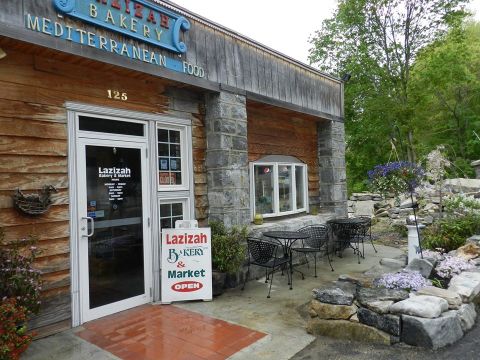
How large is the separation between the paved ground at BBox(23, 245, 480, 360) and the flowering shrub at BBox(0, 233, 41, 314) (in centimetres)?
50

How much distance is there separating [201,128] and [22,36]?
8.25 feet

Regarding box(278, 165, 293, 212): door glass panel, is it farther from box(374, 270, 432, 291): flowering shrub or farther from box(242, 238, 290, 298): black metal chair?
box(374, 270, 432, 291): flowering shrub

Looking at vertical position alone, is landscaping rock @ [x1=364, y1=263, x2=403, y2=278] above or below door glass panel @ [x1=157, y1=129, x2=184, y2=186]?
below

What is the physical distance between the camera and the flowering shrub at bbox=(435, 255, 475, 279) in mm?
4637

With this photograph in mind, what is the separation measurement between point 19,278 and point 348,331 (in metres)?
2.96

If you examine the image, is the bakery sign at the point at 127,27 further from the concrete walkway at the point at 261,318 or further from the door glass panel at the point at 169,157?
the concrete walkway at the point at 261,318

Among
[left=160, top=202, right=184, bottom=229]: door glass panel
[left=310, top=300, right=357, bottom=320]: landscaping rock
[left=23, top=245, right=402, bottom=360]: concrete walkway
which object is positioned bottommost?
[left=23, top=245, right=402, bottom=360]: concrete walkway

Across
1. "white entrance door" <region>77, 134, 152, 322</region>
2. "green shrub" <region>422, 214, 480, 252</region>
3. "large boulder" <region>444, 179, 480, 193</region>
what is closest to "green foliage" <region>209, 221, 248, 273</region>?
"white entrance door" <region>77, 134, 152, 322</region>

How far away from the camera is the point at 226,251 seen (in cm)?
476

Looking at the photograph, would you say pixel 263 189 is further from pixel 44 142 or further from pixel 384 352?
pixel 44 142

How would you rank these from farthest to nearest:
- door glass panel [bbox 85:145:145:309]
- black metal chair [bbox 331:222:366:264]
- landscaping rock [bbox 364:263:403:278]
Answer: black metal chair [bbox 331:222:366:264] < landscaping rock [bbox 364:263:403:278] < door glass panel [bbox 85:145:145:309]

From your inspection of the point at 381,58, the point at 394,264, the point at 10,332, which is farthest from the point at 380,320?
the point at 381,58

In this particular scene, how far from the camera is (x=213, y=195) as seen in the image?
5.20 metres

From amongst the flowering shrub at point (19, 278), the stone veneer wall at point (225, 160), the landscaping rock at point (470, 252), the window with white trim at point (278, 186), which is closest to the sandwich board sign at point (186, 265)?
the stone veneer wall at point (225, 160)
